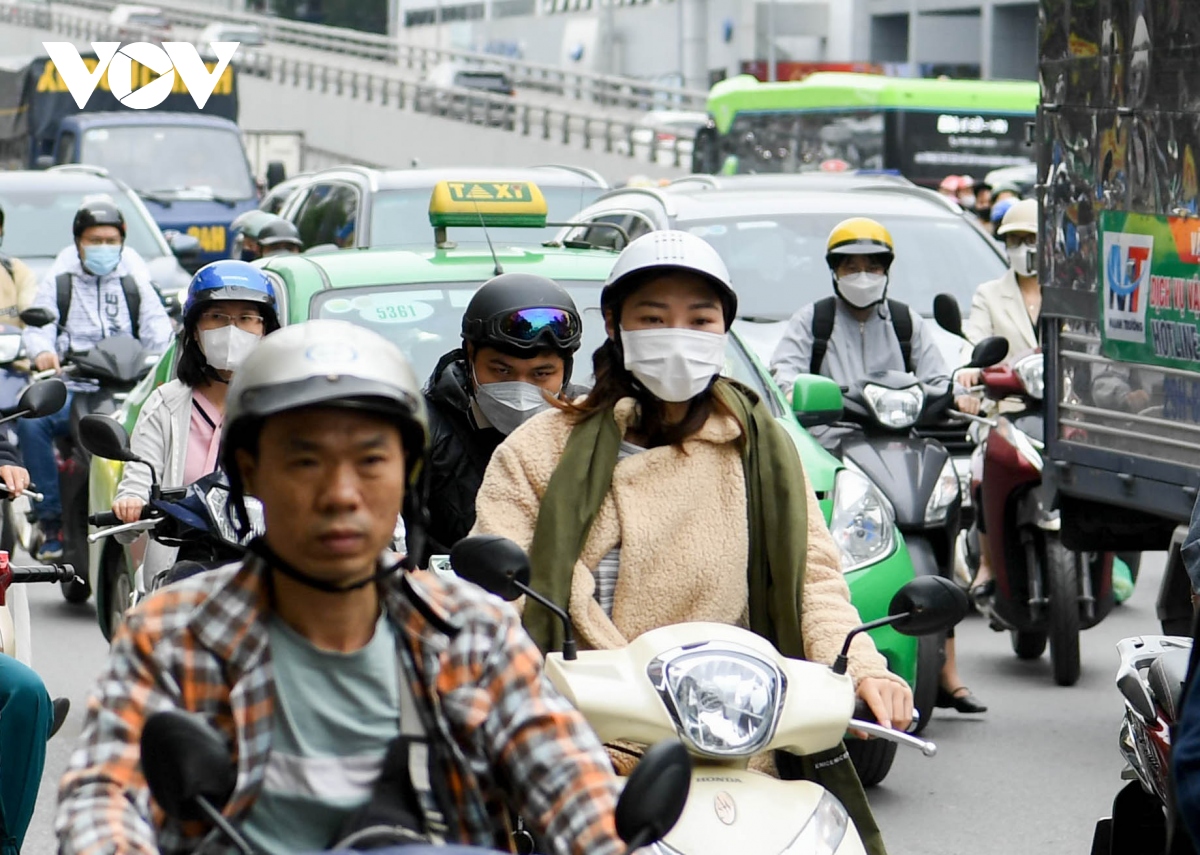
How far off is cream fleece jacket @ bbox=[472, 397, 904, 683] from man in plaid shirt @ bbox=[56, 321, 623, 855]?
1.42m

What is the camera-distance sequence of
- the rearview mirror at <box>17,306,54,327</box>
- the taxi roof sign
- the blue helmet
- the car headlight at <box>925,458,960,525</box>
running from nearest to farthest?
the blue helmet < the taxi roof sign < the car headlight at <box>925,458,960,525</box> < the rearview mirror at <box>17,306,54,327</box>

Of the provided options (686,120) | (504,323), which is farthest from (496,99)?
(504,323)

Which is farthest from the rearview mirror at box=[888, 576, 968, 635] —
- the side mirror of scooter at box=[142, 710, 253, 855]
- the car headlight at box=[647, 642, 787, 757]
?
the side mirror of scooter at box=[142, 710, 253, 855]

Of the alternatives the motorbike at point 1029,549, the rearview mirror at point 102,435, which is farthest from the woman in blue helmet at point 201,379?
the motorbike at point 1029,549

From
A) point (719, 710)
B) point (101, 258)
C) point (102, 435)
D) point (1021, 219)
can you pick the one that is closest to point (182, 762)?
point (719, 710)

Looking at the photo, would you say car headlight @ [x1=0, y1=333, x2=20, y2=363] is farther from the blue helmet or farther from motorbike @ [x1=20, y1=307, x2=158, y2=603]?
motorbike @ [x1=20, y1=307, x2=158, y2=603]

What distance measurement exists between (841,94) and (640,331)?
27966mm

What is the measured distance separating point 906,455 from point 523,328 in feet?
12.3

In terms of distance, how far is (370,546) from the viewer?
302 centimetres

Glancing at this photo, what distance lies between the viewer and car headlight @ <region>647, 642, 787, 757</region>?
3.98 meters

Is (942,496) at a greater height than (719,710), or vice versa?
(719,710)

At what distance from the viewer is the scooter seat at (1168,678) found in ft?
15.9

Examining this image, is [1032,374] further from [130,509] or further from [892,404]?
[130,509]

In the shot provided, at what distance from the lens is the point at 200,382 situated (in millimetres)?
7281
